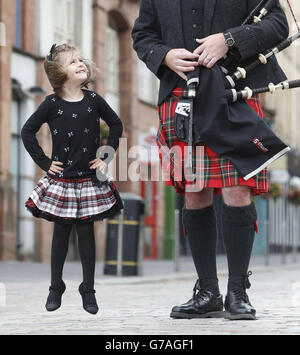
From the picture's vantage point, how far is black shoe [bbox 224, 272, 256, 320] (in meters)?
4.70

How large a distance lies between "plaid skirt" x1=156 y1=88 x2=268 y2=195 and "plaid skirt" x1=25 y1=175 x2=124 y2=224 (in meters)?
0.45

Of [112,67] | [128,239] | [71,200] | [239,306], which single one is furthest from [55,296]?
[112,67]

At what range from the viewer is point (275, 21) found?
16.1 feet

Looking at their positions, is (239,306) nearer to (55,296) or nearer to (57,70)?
(55,296)

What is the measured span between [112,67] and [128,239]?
890cm

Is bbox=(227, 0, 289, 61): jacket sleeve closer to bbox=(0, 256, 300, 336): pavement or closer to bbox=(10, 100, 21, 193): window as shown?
bbox=(0, 256, 300, 336): pavement

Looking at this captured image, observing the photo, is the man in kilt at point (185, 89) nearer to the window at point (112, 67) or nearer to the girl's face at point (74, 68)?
the girl's face at point (74, 68)

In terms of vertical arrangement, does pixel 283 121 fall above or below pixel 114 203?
above

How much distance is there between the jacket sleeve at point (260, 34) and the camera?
4.75 meters

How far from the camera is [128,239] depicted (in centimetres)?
1299

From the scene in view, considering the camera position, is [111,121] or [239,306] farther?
[111,121]
